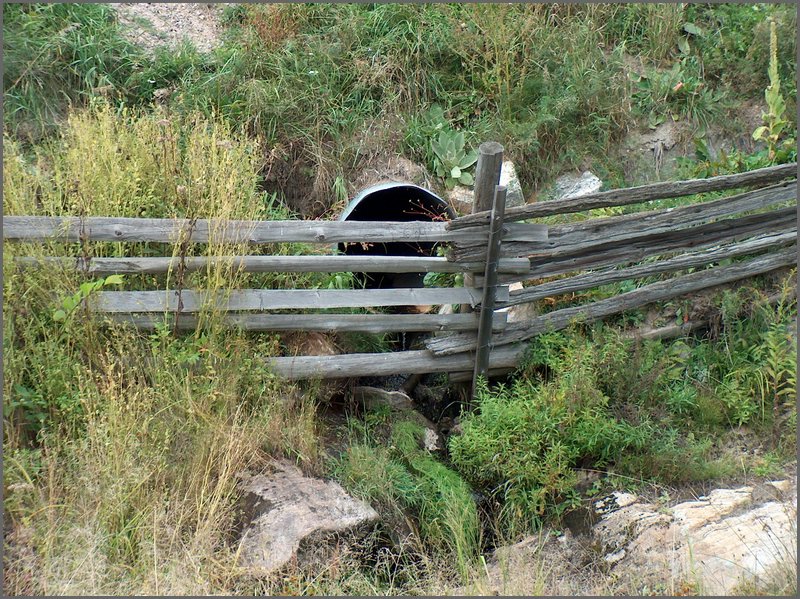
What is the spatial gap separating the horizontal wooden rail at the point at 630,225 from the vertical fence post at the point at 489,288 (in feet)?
0.34

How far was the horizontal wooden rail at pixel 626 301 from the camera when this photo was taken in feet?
19.6

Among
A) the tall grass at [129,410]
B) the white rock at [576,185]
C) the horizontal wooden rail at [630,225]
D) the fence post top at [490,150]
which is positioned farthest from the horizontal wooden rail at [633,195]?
the tall grass at [129,410]

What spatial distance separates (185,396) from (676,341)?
12.6 ft

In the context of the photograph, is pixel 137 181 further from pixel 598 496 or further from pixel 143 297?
pixel 598 496

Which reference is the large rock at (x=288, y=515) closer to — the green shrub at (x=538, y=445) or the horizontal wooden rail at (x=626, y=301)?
the green shrub at (x=538, y=445)

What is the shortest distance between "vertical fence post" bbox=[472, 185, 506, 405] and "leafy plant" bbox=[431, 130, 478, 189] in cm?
225

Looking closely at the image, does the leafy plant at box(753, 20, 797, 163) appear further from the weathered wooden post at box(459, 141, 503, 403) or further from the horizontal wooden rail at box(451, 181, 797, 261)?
the weathered wooden post at box(459, 141, 503, 403)

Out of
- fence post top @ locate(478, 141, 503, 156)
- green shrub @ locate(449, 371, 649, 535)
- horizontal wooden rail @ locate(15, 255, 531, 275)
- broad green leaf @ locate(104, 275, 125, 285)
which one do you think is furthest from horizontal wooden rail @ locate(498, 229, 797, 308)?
broad green leaf @ locate(104, 275, 125, 285)

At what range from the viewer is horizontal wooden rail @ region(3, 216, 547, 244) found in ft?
15.8

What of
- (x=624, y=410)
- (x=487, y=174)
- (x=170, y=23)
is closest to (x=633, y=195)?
(x=487, y=174)

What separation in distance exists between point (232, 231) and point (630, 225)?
305cm

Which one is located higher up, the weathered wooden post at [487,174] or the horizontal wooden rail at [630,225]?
the weathered wooden post at [487,174]

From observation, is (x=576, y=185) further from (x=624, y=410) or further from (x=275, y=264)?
(x=275, y=264)

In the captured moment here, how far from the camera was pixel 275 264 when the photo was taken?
532 centimetres
